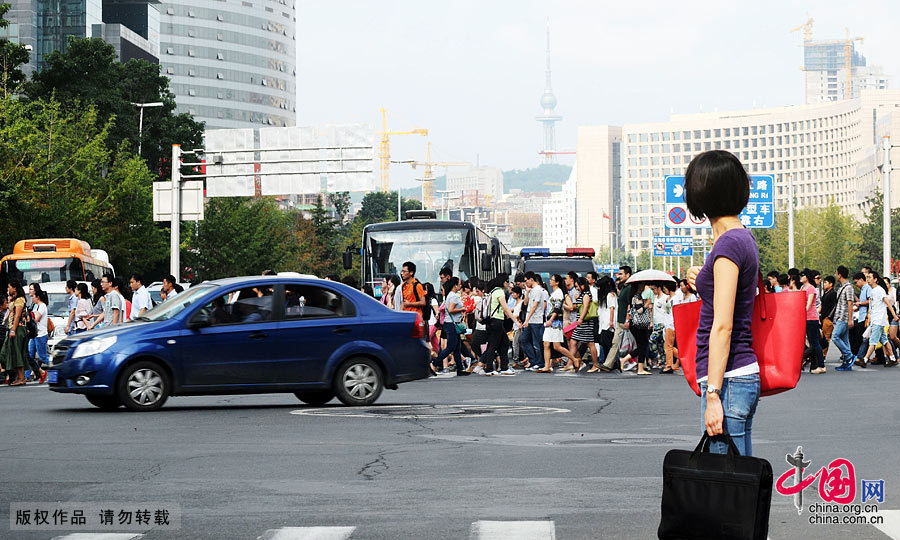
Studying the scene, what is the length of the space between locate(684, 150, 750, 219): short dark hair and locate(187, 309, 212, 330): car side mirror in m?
10.6

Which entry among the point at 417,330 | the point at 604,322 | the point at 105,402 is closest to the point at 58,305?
the point at 604,322

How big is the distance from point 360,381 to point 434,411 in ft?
3.43

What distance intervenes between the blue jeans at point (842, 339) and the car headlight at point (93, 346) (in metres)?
14.5

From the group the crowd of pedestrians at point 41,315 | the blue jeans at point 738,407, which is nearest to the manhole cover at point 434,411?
the crowd of pedestrians at point 41,315

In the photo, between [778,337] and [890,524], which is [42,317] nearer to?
[890,524]

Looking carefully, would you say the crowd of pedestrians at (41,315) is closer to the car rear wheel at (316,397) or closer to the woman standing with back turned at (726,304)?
the car rear wheel at (316,397)

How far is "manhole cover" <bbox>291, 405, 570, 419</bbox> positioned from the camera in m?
14.5

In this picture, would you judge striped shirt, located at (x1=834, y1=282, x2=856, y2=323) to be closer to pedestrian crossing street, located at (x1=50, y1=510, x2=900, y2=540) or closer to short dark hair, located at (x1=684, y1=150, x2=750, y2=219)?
pedestrian crossing street, located at (x1=50, y1=510, x2=900, y2=540)

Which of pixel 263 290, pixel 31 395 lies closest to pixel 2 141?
pixel 31 395

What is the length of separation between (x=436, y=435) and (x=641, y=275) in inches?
495

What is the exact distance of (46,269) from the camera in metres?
35.9

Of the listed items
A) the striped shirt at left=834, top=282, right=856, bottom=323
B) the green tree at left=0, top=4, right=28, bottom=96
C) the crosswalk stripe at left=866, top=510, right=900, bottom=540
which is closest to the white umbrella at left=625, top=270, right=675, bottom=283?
the striped shirt at left=834, top=282, right=856, bottom=323

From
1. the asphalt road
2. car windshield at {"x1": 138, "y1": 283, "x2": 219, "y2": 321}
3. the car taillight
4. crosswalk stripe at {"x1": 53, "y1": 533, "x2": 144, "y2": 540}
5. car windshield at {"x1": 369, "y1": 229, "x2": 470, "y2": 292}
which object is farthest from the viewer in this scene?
car windshield at {"x1": 369, "y1": 229, "x2": 470, "y2": 292}

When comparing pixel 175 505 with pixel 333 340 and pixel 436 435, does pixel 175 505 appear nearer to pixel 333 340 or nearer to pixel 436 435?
pixel 436 435
